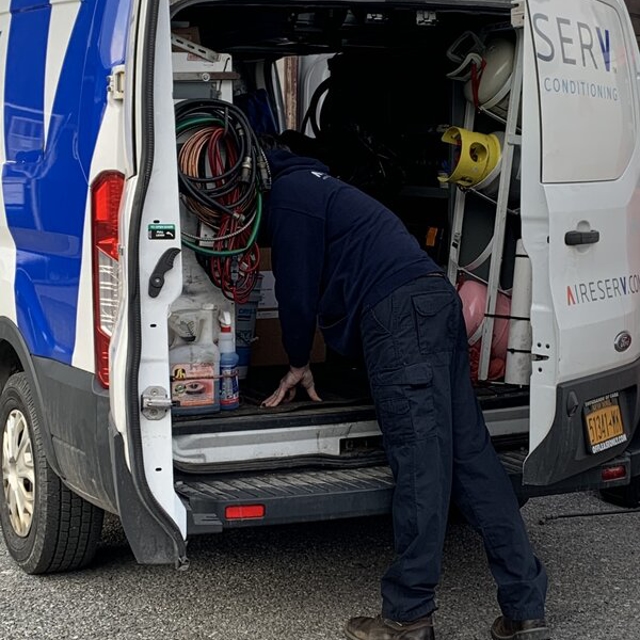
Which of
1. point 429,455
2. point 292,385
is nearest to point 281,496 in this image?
point 429,455

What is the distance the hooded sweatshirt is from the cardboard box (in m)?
0.96

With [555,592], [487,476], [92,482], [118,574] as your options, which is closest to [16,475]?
[118,574]

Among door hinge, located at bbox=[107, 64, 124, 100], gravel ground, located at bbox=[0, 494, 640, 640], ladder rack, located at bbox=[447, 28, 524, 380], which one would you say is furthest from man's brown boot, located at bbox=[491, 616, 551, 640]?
door hinge, located at bbox=[107, 64, 124, 100]

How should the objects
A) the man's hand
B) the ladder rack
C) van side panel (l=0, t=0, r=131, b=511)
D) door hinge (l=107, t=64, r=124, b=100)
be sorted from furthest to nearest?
the ladder rack, the man's hand, van side panel (l=0, t=0, r=131, b=511), door hinge (l=107, t=64, r=124, b=100)

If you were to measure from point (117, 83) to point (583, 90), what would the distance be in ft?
5.51

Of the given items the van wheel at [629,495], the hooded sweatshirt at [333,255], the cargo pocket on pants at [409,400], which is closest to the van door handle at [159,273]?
the hooded sweatshirt at [333,255]

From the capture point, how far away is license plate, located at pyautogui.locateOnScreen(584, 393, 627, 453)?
167 inches

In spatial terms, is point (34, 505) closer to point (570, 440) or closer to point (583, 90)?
point (570, 440)

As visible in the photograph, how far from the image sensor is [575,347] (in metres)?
4.16

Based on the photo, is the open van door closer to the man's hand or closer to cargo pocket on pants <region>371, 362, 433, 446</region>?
cargo pocket on pants <region>371, 362, 433, 446</region>

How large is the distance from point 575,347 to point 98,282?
65.0 inches

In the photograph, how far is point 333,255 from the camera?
4184 mm

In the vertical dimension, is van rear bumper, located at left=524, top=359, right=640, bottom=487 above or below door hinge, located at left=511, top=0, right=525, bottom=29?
below

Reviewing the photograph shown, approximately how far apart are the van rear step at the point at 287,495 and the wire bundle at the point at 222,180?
2.35 ft
